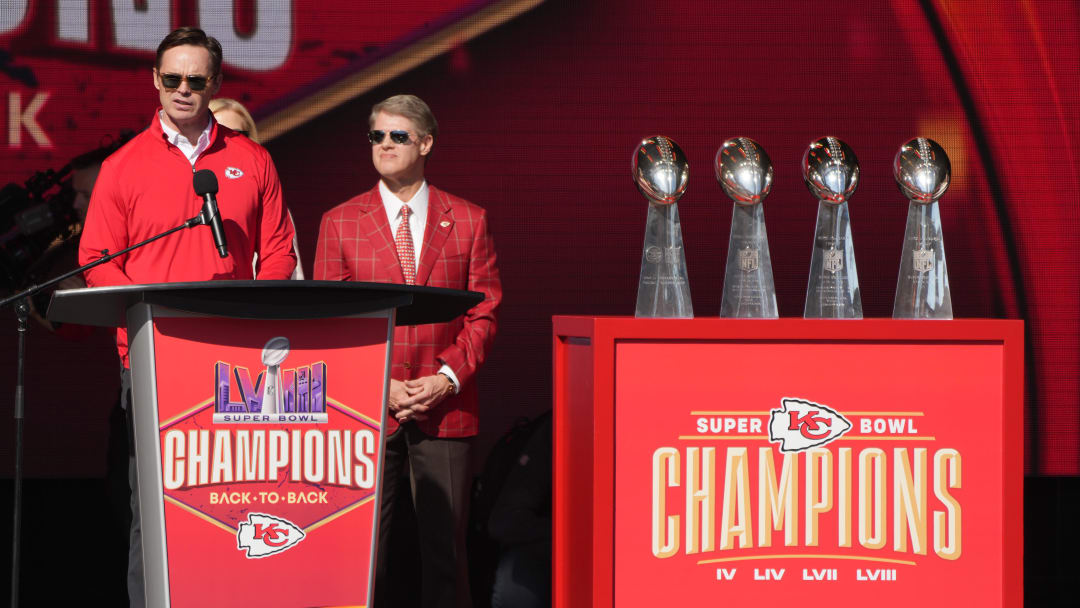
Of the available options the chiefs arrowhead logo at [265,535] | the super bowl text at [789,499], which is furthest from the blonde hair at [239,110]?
the super bowl text at [789,499]

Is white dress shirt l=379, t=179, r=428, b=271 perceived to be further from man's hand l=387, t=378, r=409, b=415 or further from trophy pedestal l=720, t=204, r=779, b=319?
trophy pedestal l=720, t=204, r=779, b=319

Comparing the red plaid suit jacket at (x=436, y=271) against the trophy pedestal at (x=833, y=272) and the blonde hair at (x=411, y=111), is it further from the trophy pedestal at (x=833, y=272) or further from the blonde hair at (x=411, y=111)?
the trophy pedestal at (x=833, y=272)

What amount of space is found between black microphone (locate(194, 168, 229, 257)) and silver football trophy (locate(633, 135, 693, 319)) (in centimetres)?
73

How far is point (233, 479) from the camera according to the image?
1.89 m

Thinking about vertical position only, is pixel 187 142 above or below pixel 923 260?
above

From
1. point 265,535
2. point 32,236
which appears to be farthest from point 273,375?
point 32,236

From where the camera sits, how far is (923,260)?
2.21m

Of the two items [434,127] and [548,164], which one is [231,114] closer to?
[434,127]

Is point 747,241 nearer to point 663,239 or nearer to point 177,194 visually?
point 663,239

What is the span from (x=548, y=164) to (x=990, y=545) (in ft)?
7.02

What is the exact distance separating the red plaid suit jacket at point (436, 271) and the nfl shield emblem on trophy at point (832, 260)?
1.02 metres

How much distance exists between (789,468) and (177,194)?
4.85ft

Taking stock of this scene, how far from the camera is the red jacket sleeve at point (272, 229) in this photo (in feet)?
9.09

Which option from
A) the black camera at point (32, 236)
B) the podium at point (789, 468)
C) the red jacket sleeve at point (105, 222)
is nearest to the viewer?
the podium at point (789, 468)
